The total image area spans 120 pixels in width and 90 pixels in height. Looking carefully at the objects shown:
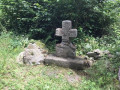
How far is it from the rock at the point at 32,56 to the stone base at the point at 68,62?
0.21 metres

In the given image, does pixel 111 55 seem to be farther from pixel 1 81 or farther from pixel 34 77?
pixel 1 81

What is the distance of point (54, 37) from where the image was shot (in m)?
5.39

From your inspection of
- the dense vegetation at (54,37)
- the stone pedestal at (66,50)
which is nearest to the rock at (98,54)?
the dense vegetation at (54,37)

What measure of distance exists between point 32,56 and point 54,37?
182 cm

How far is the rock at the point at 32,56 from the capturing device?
371 centimetres

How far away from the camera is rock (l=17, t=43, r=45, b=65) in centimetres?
371

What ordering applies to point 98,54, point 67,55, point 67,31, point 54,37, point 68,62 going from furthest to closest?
point 54,37 < point 98,54 < point 67,55 < point 67,31 < point 68,62

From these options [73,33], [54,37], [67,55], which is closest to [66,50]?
[67,55]

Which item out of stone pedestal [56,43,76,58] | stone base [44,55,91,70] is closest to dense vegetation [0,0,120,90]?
stone base [44,55,91,70]

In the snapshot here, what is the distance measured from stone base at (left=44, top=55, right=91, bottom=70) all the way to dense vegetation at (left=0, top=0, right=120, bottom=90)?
0.51 ft

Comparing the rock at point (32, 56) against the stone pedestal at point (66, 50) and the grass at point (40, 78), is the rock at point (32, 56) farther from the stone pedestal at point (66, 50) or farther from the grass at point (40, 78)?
the stone pedestal at point (66, 50)

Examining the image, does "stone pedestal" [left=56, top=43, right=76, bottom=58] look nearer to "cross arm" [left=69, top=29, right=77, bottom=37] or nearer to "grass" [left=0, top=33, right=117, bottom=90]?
"cross arm" [left=69, top=29, right=77, bottom=37]

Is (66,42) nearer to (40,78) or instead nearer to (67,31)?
(67,31)

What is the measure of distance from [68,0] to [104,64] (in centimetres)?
263
